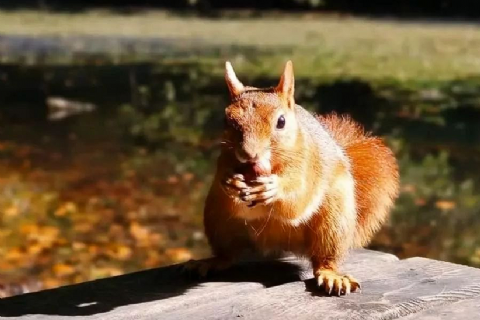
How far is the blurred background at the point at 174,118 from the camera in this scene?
466 centimetres

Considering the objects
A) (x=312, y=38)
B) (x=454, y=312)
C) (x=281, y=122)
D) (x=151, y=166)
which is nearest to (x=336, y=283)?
(x=454, y=312)

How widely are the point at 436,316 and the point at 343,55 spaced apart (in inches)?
452

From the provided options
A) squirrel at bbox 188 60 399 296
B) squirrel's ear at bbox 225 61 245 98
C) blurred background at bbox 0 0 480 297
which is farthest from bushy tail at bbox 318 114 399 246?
blurred background at bbox 0 0 480 297

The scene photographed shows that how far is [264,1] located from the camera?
21219 mm

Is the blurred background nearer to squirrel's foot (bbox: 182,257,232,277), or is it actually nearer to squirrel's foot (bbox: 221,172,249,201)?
squirrel's foot (bbox: 182,257,232,277)

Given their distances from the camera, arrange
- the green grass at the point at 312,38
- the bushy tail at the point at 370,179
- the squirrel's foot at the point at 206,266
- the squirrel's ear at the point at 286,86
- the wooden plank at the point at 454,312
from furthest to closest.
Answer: the green grass at the point at 312,38, the bushy tail at the point at 370,179, the squirrel's foot at the point at 206,266, the squirrel's ear at the point at 286,86, the wooden plank at the point at 454,312

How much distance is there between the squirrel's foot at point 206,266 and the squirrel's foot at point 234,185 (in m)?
0.35

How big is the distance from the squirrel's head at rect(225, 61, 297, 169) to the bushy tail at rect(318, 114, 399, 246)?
1.42ft

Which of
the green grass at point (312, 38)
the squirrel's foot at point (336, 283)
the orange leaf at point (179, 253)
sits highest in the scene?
the green grass at point (312, 38)

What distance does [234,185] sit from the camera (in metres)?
2.03

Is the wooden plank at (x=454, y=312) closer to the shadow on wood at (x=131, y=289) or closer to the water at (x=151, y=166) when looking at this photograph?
the shadow on wood at (x=131, y=289)

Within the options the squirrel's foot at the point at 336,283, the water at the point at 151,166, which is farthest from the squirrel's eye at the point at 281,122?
the water at the point at 151,166

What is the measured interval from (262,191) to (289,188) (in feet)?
0.36

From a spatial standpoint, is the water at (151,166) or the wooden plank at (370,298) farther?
the water at (151,166)
